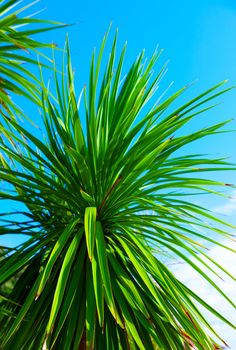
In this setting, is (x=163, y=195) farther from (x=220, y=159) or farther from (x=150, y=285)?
(x=150, y=285)

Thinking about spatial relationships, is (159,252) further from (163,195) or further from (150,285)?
(150,285)

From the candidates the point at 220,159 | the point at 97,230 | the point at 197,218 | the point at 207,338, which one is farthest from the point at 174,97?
the point at 207,338

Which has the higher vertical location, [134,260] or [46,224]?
[46,224]

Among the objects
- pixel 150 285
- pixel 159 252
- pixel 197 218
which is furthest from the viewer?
pixel 159 252

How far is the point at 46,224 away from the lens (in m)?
2.68

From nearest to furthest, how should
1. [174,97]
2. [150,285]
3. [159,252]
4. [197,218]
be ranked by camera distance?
[150,285] < [197,218] < [174,97] < [159,252]

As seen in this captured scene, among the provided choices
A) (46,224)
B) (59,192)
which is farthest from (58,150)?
(46,224)

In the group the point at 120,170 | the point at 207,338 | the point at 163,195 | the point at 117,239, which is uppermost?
the point at 120,170

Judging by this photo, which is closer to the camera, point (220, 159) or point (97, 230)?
point (97, 230)

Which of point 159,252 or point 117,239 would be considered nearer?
point 117,239

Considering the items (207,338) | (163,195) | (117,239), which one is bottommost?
(207,338)

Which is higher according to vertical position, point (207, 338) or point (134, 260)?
point (134, 260)

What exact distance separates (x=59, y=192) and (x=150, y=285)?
0.67 meters

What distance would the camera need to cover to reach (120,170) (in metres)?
2.55
